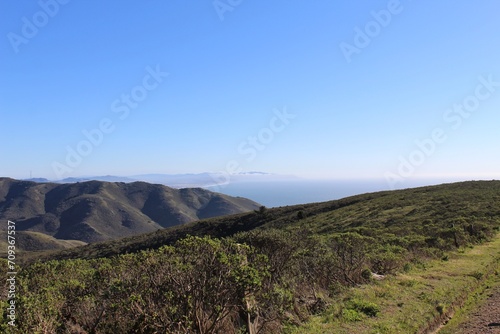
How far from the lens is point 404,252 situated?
17.3 meters

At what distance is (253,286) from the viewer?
707cm

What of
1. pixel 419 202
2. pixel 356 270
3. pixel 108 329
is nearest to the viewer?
pixel 108 329

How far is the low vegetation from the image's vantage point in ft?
22.3

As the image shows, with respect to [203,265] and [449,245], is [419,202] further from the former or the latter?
[203,265]

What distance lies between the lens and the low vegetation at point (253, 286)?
22.3ft

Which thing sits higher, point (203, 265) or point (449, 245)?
point (203, 265)

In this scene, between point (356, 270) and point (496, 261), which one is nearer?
point (356, 270)

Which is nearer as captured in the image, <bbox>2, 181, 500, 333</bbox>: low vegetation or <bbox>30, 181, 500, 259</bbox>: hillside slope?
<bbox>2, 181, 500, 333</bbox>: low vegetation

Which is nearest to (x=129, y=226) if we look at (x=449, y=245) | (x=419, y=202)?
(x=419, y=202)

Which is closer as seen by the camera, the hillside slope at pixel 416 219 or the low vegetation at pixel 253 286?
the low vegetation at pixel 253 286

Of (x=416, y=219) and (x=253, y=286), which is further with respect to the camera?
(x=416, y=219)

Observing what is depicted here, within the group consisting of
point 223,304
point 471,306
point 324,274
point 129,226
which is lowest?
point 129,226

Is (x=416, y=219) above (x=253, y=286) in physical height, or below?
below

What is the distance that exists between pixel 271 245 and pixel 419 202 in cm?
3583
